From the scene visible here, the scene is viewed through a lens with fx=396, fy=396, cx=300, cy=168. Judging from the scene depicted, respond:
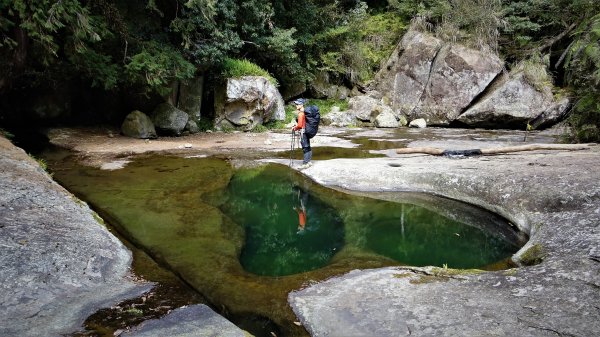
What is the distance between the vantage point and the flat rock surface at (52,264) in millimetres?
3836

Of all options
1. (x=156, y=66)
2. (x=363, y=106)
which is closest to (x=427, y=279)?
(x=156, y=66)

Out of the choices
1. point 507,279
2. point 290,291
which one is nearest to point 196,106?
point 290,291

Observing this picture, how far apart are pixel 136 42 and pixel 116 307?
1393 centimetres

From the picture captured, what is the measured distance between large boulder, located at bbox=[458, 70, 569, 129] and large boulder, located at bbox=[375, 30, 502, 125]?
3.68 feet

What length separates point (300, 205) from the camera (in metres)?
9.28

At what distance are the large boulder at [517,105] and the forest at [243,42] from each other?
1.15m

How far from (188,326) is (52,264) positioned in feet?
6.82

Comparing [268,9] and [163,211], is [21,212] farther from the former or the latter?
[268,9]

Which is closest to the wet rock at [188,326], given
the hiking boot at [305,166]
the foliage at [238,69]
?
the hiking boot at [305,166]

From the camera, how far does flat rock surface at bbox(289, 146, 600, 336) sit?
3.80m

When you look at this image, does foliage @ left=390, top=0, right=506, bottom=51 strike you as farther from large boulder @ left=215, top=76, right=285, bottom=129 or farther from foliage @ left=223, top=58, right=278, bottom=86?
foliage @ left=223, top=58, right=278, bottom=86

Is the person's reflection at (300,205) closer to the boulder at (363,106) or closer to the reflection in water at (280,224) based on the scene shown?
the reflection in water at (280,224)

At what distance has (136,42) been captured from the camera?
15672mm

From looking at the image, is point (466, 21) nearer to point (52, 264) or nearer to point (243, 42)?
point (243, 42)
